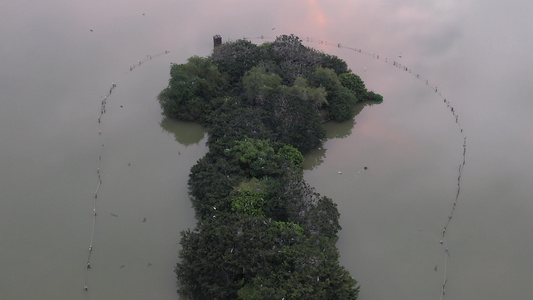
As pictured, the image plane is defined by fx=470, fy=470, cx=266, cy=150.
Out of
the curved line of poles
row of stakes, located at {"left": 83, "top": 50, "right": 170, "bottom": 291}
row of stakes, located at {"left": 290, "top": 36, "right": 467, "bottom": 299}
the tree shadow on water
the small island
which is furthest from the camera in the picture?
the tree shadow on water

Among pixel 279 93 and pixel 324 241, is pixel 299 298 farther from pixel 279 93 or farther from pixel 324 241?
pixel 279 93

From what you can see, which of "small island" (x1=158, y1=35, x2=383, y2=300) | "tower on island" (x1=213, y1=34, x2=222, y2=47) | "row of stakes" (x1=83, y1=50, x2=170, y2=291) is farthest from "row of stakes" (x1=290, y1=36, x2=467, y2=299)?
"row of stakes" (x1=83, y1=50, x2=170, y2=291)

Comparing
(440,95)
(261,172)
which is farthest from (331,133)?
(440,95)

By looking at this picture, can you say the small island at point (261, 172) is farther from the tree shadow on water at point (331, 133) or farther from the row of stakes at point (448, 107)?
the row of stakes at point (448, 107)

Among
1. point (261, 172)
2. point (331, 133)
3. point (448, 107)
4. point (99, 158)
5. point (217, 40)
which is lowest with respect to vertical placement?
point (261, 172)

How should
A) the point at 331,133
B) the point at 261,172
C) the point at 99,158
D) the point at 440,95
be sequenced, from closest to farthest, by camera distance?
1. the point at 261,172
2. the point at 99,158
3. the point at 331,133
4. the point at 440,95

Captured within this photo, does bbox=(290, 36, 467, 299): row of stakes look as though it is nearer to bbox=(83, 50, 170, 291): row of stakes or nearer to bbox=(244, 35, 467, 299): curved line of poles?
bbox=(244, 35, 467, 299): curved line of poles

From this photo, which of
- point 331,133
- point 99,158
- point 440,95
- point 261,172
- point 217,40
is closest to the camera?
point 261,172

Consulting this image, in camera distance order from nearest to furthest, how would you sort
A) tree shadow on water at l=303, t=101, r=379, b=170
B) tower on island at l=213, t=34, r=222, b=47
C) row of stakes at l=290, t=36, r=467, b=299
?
row of stakes at l=290, t=36, r=467, b=299 < tree shadow on water at l=303, t=101, r=379, b=170 < tower on island at l=213, t=34, r=222, b=47

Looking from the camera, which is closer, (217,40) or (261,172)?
(261,172)

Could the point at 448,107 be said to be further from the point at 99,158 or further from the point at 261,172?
the point at 99,158
